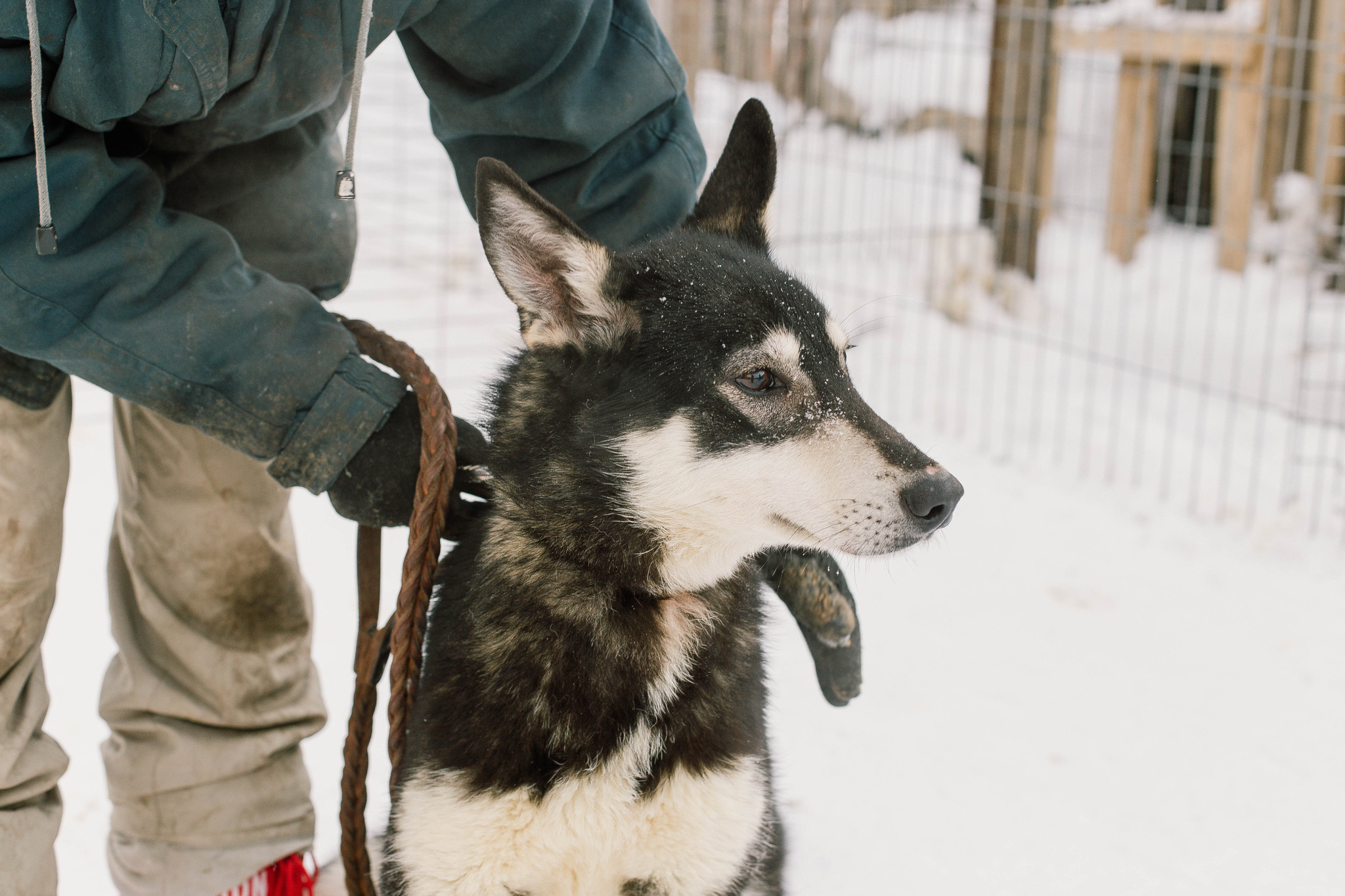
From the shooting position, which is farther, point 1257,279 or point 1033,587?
point 1257,279

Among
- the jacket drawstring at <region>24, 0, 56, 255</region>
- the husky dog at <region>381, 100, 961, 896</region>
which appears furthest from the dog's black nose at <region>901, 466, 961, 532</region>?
the jacket drawstring at <region>24, 0, 56, 255</region>

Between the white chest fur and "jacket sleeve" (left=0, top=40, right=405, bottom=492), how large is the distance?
479 mm

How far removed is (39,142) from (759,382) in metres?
0.91

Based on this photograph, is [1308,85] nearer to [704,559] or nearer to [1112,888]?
[1112,888]

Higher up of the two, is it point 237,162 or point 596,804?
point 237,162

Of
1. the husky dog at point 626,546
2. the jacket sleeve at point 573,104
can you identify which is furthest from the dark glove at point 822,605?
the jacket sleeve at point 573,104

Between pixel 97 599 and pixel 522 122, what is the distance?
2029 millimetres

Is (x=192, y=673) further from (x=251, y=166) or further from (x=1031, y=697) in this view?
(x=1031, y=697)

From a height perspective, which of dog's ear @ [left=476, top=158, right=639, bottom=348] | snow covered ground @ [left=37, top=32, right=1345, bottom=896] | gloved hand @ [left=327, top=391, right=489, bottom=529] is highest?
dog's ear @ [left=476, top=158, right=639, bottom=348]

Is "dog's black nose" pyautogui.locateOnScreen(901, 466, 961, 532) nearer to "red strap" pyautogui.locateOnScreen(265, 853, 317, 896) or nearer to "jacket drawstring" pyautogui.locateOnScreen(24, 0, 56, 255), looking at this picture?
"jacket drawstring" pyautogui.locateOnScreen(24, 0, 56, 255)

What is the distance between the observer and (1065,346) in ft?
14.8

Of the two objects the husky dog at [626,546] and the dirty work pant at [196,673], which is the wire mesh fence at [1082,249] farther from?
the husky dog at [626,546]

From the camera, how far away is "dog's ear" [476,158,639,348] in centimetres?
142

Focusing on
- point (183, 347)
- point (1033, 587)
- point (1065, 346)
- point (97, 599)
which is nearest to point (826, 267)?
point (1065, 346)
